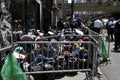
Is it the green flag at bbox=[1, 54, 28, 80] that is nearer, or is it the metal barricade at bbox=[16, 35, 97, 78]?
the green flag at bbox=[1, 54, 28, 80]

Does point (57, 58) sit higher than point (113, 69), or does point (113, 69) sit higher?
point (57, 58)

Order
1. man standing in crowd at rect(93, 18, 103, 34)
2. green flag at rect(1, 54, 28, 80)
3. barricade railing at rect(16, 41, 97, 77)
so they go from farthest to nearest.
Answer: man standing in crowd at rect(93, 18, 103, 34) → barricade railing at rect(16, 41, 97, 77) → green flag at rect(1, 54, 28, 80)

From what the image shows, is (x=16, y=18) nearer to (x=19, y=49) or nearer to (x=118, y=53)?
(x=118, y=53)

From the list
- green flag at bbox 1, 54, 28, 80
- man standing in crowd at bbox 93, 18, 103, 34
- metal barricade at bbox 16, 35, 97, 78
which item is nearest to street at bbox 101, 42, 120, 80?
metal barricade at bbox 16, 35, 97, 78

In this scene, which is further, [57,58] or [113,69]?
[113,69]

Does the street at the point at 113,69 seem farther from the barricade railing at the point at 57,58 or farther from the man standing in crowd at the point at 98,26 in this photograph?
the man standing in crowd at the point at 98,26

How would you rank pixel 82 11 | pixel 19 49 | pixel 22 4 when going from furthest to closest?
1. pixel 82 11
2. pixel 22 4
3. pixel 19 49

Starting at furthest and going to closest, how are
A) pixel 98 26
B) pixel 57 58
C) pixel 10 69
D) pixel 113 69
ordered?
pixel 98 26 < pixel 113 69 < pixel 57 58 < pixel 10 69

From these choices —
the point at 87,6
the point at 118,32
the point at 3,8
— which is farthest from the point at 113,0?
the point at 3,8

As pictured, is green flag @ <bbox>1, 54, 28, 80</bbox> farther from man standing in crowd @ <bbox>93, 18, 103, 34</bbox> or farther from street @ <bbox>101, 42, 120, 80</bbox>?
man standing in crowd @ <bbox>93, 18, 103, 34</bbox>

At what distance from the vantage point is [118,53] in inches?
645

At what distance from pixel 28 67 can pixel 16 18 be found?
598 centimetres

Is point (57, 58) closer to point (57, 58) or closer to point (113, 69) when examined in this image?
point (57, 58)

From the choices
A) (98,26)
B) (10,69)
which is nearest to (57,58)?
(10,69)
